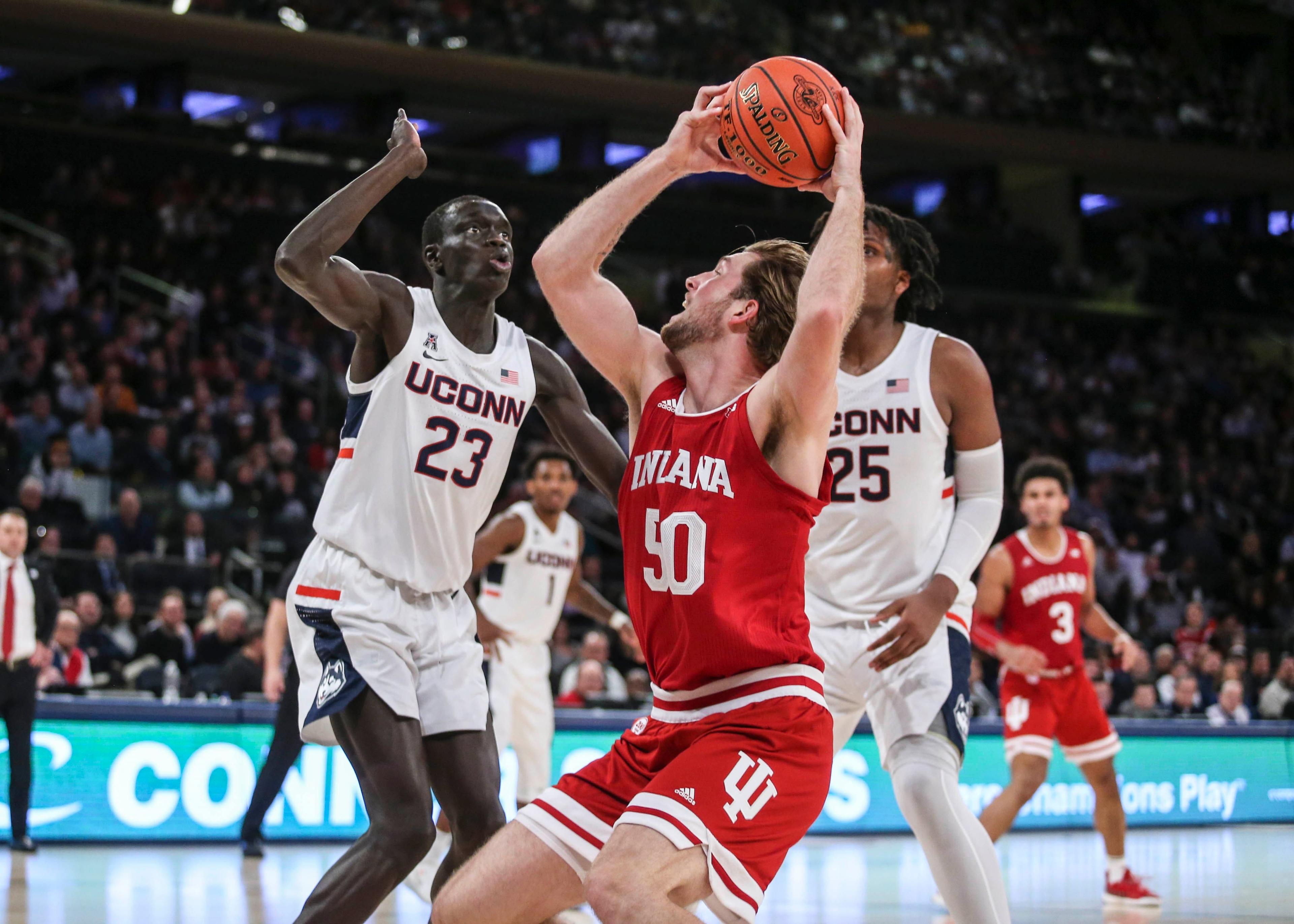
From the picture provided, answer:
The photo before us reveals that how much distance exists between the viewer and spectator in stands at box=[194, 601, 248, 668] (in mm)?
11531

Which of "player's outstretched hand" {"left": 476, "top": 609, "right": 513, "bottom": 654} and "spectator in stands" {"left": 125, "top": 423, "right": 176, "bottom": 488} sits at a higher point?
"spectator in stands" {"left": 125, "top": 423, "right": 176, "bottom": 488}

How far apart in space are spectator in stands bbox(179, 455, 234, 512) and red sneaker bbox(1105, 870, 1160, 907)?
9567 millimetres

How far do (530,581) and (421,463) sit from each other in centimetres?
389

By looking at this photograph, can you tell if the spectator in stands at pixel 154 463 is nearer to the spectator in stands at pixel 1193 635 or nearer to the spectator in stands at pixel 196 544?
the spectator in stands at pixel 196 544

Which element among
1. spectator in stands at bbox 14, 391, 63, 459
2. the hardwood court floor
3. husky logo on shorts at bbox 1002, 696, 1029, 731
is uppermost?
spectator in stands at bbox 14, 391, 63, 459

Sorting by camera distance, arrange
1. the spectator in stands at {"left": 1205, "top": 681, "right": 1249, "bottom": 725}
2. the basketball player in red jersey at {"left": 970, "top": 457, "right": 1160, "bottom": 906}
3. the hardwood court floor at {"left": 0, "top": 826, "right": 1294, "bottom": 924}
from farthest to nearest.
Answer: the spectator in stands at {"left": 1205, "top": 681, "right": 1249, "bottom": 725} → the basketball player in red jersey at {"left": 970, "top": 457, "right": 1160, "bottom": 906} → the hardwood court floor at {"left": 0, "top": 826, "right": 1294, "bottom": 924}

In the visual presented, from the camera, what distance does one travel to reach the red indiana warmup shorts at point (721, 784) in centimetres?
313

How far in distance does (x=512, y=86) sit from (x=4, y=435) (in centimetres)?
1061

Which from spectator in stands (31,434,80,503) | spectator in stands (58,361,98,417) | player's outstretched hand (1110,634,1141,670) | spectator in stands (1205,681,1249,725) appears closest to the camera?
player's outstretched hand (1110,634,1141,670)

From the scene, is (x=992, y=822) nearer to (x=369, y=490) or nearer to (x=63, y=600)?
(x=369, y=490)

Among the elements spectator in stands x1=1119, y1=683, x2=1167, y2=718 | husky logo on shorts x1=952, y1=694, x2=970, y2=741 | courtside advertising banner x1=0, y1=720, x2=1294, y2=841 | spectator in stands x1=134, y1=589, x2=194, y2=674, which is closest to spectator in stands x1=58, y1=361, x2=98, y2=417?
spectator in stands x1=134, y1=589, x2=194, y2=674

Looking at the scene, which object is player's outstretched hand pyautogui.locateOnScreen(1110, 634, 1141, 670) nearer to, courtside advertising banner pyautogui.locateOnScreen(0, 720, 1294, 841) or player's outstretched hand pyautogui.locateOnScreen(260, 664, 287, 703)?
courtside advertising banner pyautogui.locateOnScreen(0, 720, 1294, 841)

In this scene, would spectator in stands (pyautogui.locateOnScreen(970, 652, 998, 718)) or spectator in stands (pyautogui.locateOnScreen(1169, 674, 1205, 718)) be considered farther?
spectator in stands (pyautogui.locateOnScreen(1169, 674, 1205, 718))

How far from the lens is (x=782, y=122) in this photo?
144 inches
